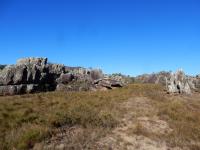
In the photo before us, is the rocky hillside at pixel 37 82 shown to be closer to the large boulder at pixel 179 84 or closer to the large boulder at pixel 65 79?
the large boulder at pixel 65 79

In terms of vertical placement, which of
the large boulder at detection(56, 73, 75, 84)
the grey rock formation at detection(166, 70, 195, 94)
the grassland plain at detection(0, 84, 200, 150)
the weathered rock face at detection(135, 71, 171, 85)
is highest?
the weathered rock face at detection(135, 71, 171, 85)

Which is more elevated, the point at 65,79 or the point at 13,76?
the point at 65,79

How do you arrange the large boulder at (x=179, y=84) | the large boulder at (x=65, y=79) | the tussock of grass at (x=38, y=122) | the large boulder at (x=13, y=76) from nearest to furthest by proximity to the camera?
the tussock of grass at (x=38, y=122) < the large boulder at (x=179, y=84) < the large boulder at (x=13, y=76) < the large boulder at (x=65, y=79)

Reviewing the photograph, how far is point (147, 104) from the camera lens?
27.8m

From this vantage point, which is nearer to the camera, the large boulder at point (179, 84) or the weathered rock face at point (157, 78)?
the large boulder at point (179, 84)

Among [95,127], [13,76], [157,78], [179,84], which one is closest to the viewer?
[95,127]

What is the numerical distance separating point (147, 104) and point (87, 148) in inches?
565

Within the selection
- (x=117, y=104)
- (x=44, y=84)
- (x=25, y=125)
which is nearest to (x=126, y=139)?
(x=25, y=125)

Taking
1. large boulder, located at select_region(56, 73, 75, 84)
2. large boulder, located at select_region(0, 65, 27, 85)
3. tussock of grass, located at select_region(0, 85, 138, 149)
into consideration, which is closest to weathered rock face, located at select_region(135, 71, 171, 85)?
large boulder, located at select_region(56, 73, 75, 84)

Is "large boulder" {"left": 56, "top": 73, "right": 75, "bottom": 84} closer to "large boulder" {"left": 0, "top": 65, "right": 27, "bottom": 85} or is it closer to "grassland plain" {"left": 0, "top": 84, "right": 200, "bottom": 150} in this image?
"large boulder" {"left": 0, "top": 65, "right": 27, "bottom": 85}

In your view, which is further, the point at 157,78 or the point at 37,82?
the point at 157,78

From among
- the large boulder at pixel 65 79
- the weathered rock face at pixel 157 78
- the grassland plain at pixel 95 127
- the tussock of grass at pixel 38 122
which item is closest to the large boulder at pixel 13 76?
the large boulder at pixel 65 79

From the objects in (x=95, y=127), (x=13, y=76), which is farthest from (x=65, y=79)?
(x=95, y=127)

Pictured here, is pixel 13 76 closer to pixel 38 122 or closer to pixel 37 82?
pixel 37 82
